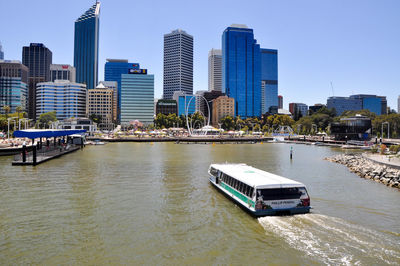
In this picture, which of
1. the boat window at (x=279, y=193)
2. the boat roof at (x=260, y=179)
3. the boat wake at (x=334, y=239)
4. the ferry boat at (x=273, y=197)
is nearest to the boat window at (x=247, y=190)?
the ferry boat at (x=273, y=197)

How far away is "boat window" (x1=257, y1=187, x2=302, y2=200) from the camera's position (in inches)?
818

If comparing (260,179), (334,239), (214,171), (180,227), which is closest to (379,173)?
(214,171)

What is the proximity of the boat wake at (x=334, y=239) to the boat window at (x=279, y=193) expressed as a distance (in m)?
1.40

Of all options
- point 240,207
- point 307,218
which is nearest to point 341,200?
point 307,218

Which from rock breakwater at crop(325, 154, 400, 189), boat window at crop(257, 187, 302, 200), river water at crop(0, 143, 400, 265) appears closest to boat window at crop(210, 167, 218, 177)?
river water at crop(0, 143, 400, 265)

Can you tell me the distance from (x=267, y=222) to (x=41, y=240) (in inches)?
558

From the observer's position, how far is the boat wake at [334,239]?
47.6ft

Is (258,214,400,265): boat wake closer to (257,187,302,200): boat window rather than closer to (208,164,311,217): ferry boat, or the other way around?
(208,164,311,217): ferry boat

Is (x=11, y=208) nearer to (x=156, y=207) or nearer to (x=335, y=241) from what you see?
(x=156, y=207)

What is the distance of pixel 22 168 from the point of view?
144 ft

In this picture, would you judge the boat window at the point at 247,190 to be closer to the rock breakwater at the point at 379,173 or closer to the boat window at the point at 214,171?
the boat window at the point at 214,171

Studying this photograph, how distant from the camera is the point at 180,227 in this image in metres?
19.2

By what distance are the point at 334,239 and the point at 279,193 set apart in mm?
5188

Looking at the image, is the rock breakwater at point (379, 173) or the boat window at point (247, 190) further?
the rock breakwater at point (379, 173)
